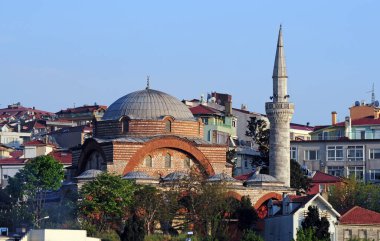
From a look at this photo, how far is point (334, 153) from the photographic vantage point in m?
91.9

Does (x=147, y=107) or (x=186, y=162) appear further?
(x=147, y=107)

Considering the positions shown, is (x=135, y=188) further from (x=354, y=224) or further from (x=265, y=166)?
(x=265, y=166)

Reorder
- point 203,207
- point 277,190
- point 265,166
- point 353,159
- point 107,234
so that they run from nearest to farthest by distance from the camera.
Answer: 1. point 107,234
2. point 203,207
3. point 277,190
4. point 265,166
5. point 353,159

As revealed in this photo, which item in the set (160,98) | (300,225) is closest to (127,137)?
(160,98)

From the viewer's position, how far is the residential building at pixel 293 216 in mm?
65375

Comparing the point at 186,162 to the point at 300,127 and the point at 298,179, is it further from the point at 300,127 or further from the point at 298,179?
the point at 300,127

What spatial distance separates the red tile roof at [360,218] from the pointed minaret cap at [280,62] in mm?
12795

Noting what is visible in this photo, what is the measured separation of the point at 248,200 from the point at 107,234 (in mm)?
9706

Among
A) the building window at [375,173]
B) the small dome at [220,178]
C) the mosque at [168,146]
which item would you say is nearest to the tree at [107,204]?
the mosque at [168,146]

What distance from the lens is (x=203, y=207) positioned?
69.0m

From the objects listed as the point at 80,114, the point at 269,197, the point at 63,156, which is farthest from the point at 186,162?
the point at 80,114

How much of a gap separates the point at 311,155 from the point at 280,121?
1597 cm

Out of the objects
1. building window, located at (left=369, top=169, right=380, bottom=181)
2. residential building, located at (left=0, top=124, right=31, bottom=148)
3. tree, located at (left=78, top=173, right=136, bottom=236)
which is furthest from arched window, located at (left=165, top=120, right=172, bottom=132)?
residential building, located at (left=0, top=124, right=31, bottom=148)

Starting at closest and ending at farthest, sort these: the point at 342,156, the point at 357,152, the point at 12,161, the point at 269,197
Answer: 1. the point at 269,197
2. the point at 357,152
3. the point at 342,156
4. the point at 12,161
